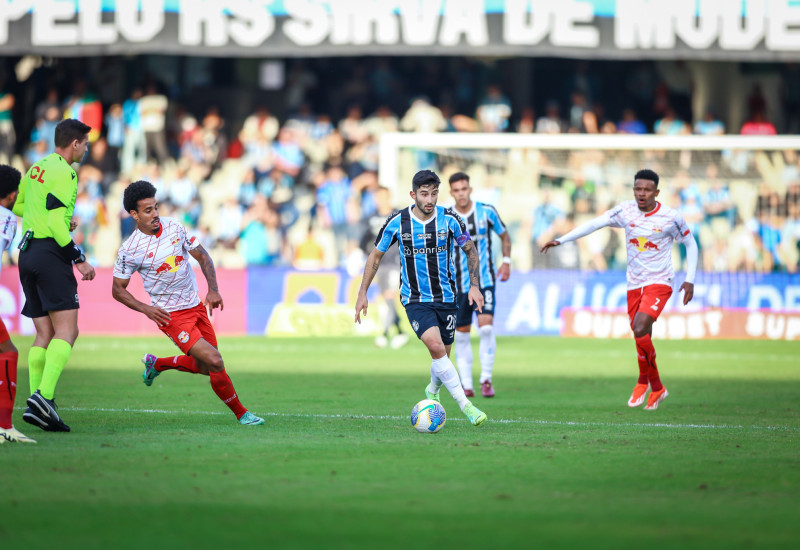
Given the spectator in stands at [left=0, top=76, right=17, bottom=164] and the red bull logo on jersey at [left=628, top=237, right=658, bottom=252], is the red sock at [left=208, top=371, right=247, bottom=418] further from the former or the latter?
the spectator in stands at [left=0, top=76, right=17, bottom=164]

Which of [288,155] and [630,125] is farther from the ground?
[630,125]

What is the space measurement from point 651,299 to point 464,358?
204 centimetres

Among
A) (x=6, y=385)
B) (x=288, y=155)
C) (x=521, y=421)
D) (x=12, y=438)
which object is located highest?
(x=288, y=155)

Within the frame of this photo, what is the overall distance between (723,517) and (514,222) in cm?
1524

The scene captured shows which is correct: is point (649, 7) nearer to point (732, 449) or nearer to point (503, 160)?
point (503, 160)

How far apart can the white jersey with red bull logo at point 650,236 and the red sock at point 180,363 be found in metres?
4.36

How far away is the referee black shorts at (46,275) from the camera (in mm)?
7930

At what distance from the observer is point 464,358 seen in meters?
11.4

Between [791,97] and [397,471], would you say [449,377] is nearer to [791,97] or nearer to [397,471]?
[397,471]

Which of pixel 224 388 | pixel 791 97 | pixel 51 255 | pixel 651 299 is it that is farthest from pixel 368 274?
pixel 791 97

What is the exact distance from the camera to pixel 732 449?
24.7ft

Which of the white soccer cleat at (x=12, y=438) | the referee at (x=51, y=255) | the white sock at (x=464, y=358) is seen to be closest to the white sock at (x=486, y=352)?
the white sock at (x=464, y=358)

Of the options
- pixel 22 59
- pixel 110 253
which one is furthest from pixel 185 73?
pixel 110 253

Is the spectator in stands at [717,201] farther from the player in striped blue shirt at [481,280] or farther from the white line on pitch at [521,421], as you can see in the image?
the white line on pitch at [521,421]
